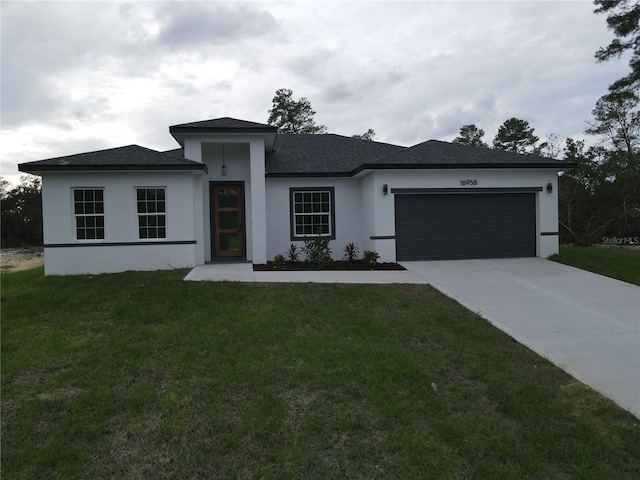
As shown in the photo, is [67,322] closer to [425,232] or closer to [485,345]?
[485,345]

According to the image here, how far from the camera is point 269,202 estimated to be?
13.0m

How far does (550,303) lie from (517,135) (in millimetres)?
35761

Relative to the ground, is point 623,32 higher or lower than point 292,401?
higher

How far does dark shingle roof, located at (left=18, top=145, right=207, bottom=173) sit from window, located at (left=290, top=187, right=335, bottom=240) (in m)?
3.43

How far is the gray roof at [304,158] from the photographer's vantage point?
10.7 metres

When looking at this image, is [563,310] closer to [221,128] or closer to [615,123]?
[221,128]

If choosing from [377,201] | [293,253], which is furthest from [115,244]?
[377,201]

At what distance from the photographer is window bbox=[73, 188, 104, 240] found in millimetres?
10930

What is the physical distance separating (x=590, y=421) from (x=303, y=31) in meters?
11.8

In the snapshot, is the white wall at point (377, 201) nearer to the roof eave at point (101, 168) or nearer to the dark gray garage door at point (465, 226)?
the dark gray garage door at point (465, 226)

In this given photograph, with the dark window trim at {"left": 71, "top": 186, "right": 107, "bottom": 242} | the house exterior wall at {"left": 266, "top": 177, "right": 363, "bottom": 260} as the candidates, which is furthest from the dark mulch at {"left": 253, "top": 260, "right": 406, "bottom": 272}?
the dark window trim at {"left": 71, "top": 186, "right": 107, "bottom": 242}

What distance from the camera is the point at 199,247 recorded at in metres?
11.6

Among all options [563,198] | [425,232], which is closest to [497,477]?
[425,232]

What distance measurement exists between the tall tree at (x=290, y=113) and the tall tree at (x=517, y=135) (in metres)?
19.3
